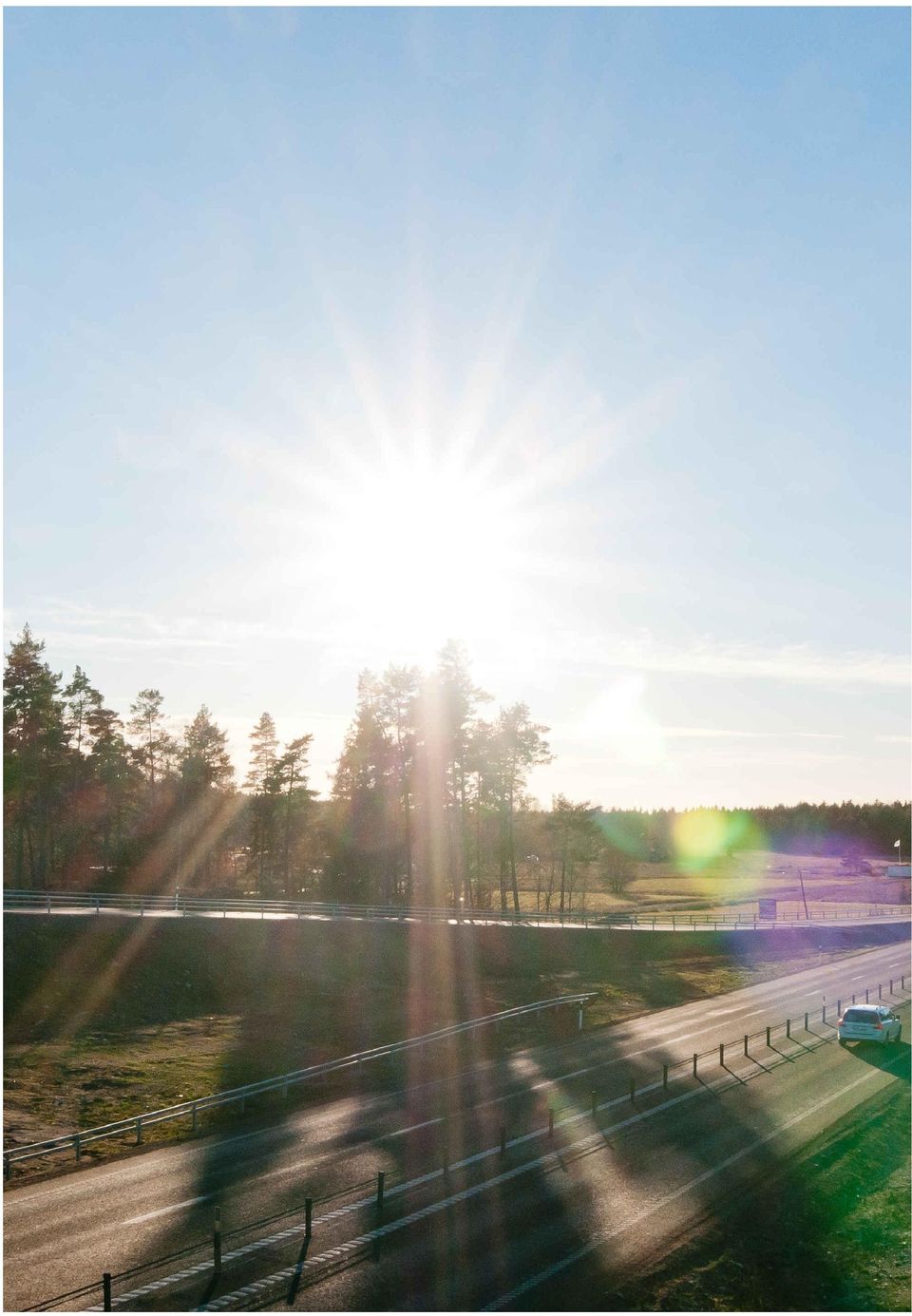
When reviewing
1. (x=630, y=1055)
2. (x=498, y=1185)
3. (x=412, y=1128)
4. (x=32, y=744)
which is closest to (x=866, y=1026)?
(x=630, y=1055)

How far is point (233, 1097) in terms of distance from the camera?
29.7m

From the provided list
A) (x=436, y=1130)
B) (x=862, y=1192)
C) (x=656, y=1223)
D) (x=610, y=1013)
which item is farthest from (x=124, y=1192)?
(x=610, y=1013)

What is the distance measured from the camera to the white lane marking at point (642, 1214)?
59.3 ft

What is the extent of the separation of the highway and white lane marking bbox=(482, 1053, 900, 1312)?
0.05 metres

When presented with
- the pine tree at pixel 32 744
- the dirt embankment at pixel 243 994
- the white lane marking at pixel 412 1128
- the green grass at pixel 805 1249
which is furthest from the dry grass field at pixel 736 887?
the green grass at pixel 805 1249

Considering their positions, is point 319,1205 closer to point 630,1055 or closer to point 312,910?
point 630,1055

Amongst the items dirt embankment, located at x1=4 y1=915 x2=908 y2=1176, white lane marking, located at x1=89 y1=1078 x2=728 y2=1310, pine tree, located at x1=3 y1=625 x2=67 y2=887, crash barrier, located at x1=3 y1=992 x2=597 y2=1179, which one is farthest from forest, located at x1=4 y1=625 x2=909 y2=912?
white lane marking, located at x1=89 y1=1078 x2=728 y2=1310

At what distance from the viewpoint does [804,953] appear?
261 ft

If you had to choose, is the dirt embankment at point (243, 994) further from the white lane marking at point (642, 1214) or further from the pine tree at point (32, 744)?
the pine tree at point (32, 744)

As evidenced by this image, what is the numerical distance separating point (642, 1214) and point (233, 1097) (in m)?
12.6

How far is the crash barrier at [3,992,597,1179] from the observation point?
25.2 metres

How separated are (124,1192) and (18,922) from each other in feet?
80.9

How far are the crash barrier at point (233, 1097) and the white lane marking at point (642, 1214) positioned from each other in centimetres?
1188

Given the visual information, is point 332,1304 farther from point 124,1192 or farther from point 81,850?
point 81,850
